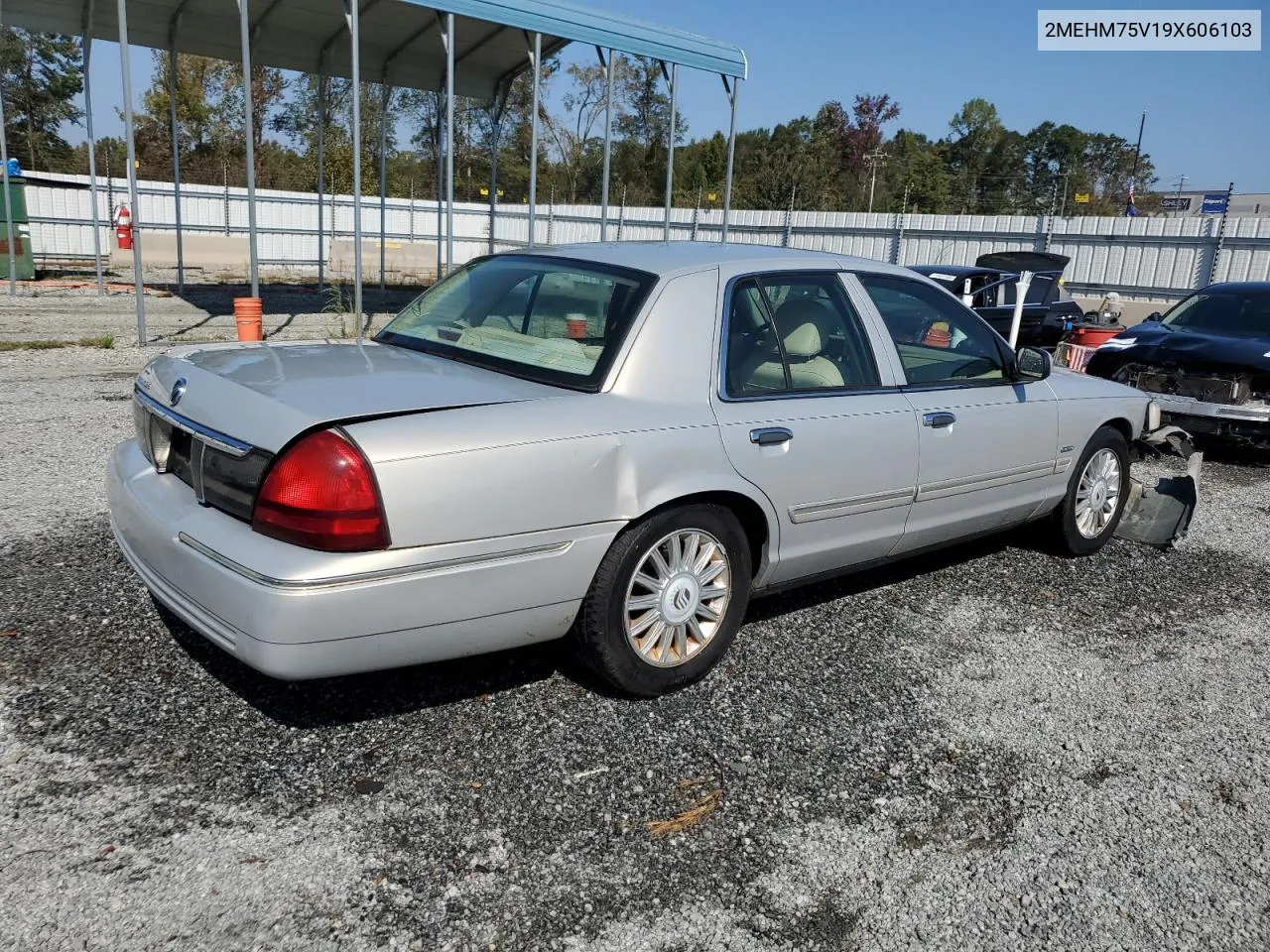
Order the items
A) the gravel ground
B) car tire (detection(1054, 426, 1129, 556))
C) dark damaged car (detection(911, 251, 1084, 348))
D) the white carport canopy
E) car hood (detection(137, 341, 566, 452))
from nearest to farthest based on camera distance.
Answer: the gravel ground, car hood (detection(137, 341, 566, 452)), car tire (detection(1054, 426, 1129, 556)), dark damaged car (detection(911, 251, 1084, 348)), the white carport canopy

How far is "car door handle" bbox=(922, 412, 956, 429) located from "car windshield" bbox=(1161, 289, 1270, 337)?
6.09 m

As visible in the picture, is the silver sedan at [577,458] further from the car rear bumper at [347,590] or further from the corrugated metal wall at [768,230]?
the corrugated metal wall at [768,230]

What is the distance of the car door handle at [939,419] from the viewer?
437 cm

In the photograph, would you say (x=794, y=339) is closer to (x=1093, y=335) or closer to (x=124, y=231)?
(x=1093, y=335)

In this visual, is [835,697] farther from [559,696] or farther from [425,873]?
[425,873]

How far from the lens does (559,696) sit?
12.2 ft

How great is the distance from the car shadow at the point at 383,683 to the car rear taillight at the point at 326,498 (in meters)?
0.81

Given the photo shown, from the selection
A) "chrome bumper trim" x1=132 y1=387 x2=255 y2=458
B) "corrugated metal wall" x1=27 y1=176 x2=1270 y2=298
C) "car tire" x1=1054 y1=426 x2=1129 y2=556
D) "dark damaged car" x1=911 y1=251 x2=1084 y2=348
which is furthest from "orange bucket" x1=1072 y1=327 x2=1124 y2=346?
"corrugated metal wall" x1=27 y1=176 x2=1270 y2=298

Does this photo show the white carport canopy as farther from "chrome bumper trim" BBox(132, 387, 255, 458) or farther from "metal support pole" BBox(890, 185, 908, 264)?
"chrome bumper trim" BBox(132, 387, 255, 458)

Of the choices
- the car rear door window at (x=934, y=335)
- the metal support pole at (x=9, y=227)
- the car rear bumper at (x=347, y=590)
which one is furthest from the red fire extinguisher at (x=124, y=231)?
the car rear bumper at (x=347, y=590)

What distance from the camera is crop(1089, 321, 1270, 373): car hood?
8273 mm

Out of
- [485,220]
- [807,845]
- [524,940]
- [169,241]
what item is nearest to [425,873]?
[524,940]

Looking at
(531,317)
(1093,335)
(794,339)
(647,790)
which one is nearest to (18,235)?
(1093,335)

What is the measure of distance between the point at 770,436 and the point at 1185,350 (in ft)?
21.1
